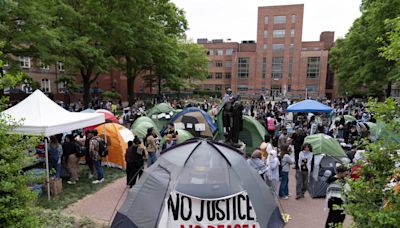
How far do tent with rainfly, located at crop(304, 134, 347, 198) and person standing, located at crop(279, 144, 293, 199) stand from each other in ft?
2.84

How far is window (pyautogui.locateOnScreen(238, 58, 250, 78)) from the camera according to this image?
64.8 meters

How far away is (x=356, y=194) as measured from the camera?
9.37ft

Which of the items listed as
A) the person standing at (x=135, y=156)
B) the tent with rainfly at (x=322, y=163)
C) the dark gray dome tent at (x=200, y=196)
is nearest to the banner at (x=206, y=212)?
the dark gray dome tent at (x=200, y=196)

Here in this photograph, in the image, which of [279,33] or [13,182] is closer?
[13,182]

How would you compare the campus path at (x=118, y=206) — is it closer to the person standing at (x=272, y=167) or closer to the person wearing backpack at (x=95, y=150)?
the person wearing backpack at (x=95, y=150)

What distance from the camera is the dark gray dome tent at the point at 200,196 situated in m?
4.61

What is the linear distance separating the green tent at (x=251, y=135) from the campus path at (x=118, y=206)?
3.63 meters

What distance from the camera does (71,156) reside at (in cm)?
837

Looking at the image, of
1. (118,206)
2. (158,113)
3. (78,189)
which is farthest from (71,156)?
(158,113)

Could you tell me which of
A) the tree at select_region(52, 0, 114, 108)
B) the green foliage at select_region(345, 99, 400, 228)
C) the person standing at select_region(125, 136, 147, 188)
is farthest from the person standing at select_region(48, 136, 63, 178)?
the tree at select_region(52, 0, 114, 108)

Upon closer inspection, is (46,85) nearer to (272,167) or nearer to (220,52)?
(272,167)

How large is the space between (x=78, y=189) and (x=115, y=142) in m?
2.31

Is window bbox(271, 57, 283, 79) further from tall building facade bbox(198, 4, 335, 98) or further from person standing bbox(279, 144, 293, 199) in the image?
person standing bbox(279, 144, 293, 199)

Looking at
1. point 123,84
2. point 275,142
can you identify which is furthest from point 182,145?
point 123,84
